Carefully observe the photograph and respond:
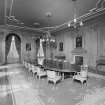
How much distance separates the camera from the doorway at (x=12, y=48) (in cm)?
1040

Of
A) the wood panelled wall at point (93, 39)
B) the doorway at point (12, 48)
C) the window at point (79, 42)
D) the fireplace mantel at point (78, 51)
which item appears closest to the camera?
the wood panelled wall at point (93, 39)

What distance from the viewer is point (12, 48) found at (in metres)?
10.9

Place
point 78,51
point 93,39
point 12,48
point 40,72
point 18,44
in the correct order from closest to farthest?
point 40,72 < point 93,39 < point 78,51 < point 12,48 < point 18,44

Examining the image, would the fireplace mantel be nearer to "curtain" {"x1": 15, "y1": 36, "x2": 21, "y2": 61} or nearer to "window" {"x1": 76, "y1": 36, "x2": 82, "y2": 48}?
"window" {"x1": 76, "y1": 36, "x2": 82, "y2": 48}

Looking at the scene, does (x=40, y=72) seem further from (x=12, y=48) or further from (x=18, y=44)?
(x=12, y=48)

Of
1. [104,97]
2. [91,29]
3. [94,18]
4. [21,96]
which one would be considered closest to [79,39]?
[91,29]

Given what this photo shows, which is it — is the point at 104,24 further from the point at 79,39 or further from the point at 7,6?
the point at 7,6

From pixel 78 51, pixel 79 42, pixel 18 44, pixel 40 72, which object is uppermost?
pixel 18 44

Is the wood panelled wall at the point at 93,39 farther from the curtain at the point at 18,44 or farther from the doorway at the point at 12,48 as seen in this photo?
the doorway at the point at 12,48

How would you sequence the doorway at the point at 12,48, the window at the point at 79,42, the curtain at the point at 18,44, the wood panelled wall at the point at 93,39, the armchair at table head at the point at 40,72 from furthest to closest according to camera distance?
the curtain at the point at 18,44 < the doorway at the point at 12,48 < the window at the point at 79,42 < the wood panelled wall at the point at 93,39 < the armchair at table head at the point at 40,72

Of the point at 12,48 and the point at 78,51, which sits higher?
the point at 12,48

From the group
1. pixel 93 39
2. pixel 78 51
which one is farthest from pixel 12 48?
pixel 93 39

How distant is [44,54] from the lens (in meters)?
12.4

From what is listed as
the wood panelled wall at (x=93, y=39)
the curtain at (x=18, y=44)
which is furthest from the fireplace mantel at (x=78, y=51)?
the curtain at (x=18, y=44)
